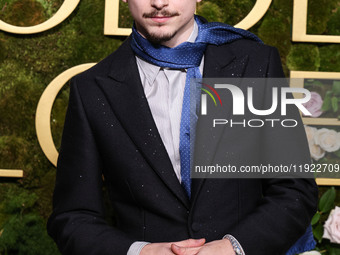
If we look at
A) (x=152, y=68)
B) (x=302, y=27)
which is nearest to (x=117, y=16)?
(x=152, y=68)

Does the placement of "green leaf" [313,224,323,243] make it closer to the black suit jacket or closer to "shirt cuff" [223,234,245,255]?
the black suit jacket

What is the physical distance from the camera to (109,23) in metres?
2.45

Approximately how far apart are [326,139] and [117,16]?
1.17 m

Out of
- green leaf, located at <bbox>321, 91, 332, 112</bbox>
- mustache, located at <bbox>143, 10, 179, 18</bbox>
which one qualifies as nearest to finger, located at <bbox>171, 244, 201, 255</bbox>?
mustache, located at <bbox>143, 10, 179, 18</bbox>

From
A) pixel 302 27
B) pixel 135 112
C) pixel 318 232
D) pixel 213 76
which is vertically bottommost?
pixel 318 232

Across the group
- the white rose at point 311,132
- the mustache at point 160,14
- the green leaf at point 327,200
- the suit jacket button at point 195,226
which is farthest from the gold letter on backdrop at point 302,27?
the suit jacket button at point 195,226

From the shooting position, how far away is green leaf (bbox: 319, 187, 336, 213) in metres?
2.39

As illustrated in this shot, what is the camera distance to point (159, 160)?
1.60m

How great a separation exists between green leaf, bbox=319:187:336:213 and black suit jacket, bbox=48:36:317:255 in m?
0.82

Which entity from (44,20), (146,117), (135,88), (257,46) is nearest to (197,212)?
(146,117)

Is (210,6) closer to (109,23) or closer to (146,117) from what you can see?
(109,23)

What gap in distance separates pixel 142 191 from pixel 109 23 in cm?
110

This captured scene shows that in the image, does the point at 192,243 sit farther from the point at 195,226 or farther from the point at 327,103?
the point at 327,103

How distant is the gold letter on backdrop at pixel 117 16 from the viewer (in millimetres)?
2434
